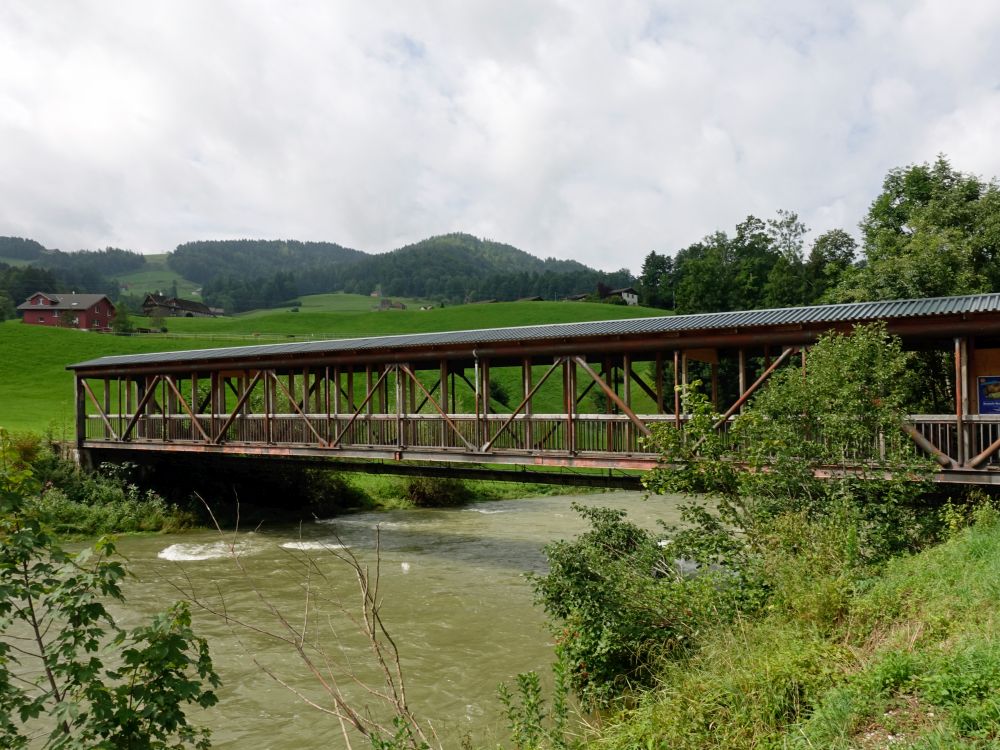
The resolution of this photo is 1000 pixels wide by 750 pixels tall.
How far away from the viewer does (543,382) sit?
22812 mm

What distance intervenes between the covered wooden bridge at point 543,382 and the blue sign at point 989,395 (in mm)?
24

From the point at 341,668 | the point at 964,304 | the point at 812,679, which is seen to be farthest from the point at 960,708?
the point at 964,304

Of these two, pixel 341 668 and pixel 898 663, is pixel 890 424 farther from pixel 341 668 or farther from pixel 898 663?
pixel 341 668

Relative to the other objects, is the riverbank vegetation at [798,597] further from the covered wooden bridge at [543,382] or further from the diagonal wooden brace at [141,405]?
the diagonal wooden brace at [141,405]

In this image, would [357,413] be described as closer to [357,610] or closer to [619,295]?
[357,610]

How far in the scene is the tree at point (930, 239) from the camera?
97.8 ft

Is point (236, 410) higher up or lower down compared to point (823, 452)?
lower down

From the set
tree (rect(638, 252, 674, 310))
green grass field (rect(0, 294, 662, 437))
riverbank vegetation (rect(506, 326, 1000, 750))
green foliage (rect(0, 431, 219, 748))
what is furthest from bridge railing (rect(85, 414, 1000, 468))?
tree (rect(638, 252, 674, 310))

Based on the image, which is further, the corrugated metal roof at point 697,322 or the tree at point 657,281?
the tree at point 657,281

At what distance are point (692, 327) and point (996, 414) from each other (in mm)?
5742

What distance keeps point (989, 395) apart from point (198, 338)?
71868 mm

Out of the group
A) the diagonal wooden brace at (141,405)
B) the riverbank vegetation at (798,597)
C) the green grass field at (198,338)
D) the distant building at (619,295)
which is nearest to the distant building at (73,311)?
the green grass field at (198,338)

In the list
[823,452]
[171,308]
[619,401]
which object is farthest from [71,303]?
[823,452]

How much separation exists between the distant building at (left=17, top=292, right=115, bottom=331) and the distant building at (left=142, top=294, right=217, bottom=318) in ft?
39.6
